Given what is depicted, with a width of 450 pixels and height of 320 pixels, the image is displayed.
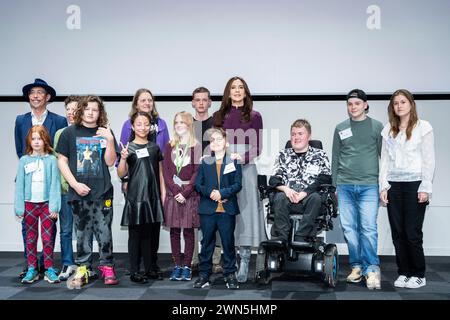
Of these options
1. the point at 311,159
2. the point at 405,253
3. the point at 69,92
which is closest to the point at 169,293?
the point at 311,159

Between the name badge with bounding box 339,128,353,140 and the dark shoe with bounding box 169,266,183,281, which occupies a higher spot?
the name badge with bounding box 339,128,353,140

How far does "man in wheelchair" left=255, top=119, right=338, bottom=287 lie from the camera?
154 inches

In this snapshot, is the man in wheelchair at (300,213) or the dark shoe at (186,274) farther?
the dark shoe at (186,274)

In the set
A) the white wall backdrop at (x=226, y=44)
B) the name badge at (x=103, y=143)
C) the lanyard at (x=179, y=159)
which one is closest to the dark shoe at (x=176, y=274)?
the lanyard at (x=179, y=159)

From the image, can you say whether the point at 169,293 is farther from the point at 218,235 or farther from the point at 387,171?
the point at 387,171

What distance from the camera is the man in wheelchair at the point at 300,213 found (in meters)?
3.91

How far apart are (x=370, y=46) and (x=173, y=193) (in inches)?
96.7

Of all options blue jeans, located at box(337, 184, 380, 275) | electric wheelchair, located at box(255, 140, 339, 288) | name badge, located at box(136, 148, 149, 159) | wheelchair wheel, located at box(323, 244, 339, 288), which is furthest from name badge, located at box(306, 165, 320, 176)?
name badge, located at box(136, 148, 149, 159)

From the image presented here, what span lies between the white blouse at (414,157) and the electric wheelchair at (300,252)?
1.69ft

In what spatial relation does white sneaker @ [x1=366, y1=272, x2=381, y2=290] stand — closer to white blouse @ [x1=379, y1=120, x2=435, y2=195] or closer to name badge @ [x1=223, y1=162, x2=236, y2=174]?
white blouse @ [x1=379, y1=120, x2=435, y2=195]

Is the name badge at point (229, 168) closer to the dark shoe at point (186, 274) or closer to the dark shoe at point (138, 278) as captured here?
the dark shoe at point (186, 274)

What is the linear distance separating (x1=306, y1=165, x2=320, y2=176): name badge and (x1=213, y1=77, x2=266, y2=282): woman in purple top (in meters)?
0.44

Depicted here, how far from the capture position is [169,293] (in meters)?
3.90

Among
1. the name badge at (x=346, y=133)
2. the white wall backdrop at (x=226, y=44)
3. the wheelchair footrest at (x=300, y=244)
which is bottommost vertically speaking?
the wheelchair footrest at (x=300, y=244)
